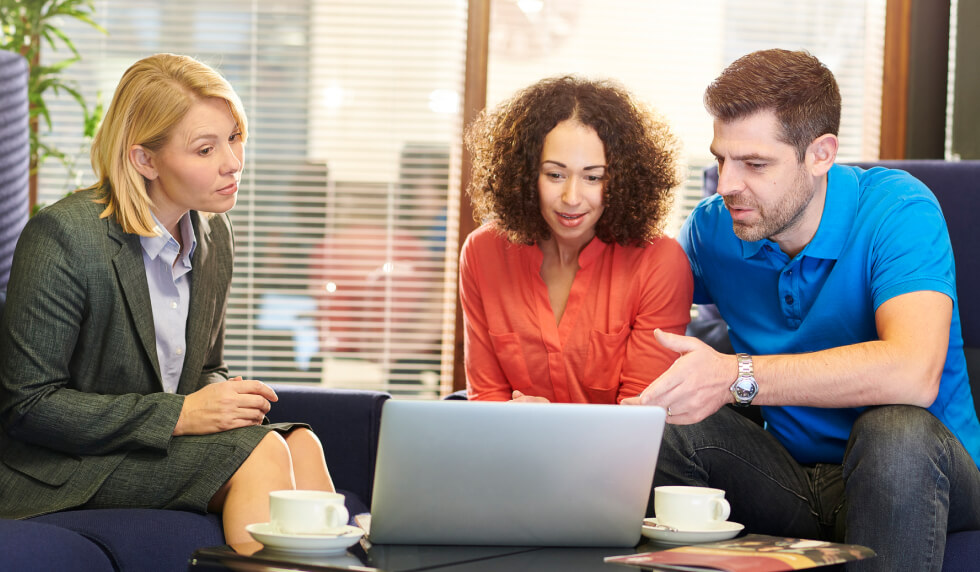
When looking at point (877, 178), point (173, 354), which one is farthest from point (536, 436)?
point (877, 178)

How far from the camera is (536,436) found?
108 centimetres

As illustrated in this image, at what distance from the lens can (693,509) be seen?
122cm

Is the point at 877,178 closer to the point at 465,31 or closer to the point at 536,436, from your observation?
the point at 536,436

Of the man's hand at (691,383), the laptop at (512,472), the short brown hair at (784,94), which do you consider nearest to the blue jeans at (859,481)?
the man's hand at (691,383)

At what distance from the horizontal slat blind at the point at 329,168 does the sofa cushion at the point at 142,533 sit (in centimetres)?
192

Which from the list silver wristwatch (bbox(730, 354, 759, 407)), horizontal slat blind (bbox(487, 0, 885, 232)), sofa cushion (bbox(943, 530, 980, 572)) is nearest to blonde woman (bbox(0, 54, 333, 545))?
silver wristwatch (bbox(730, 354, 759, 407))

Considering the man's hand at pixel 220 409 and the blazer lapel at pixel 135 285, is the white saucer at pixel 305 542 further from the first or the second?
the blazer lapel at pixel 135 285

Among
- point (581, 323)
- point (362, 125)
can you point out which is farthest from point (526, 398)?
point (362, 125)

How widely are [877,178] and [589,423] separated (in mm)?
1007

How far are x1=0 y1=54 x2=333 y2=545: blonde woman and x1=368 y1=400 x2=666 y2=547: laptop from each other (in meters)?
0.48

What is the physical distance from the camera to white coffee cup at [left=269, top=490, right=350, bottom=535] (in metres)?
1.10

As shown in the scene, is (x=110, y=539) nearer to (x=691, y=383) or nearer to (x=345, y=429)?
(x=345, y=429)

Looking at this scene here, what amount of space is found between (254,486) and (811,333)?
40.1 inches

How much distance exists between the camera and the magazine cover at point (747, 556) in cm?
100
